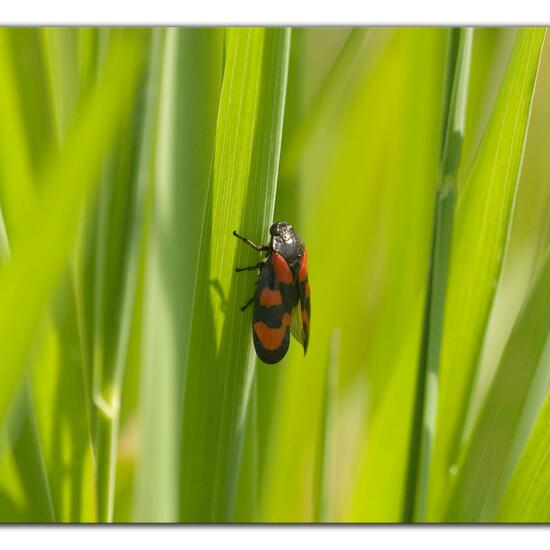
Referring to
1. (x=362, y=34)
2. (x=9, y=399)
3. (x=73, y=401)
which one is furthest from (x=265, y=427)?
(x=362, y=34)

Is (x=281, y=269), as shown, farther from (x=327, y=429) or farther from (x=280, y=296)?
(x=327, y=429)

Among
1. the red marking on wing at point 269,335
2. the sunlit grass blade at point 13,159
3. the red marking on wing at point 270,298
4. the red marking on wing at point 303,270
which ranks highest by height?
the sunlit grass blade at point 13,159

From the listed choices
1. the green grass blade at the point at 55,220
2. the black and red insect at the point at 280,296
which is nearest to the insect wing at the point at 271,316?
the black and red insect at the point at 280,296

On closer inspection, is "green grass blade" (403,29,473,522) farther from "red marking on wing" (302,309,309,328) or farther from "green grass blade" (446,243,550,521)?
"red marking on wing" (302,309,309,328)

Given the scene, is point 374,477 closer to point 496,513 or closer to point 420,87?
point 496,513

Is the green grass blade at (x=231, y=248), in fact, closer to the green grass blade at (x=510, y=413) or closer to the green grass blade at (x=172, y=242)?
the green grass blade at (x=172, y=242)
